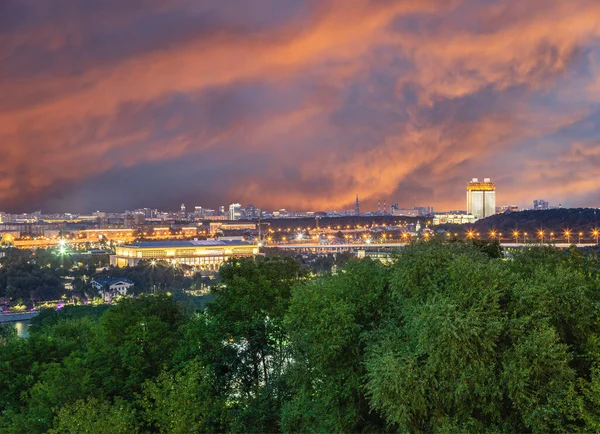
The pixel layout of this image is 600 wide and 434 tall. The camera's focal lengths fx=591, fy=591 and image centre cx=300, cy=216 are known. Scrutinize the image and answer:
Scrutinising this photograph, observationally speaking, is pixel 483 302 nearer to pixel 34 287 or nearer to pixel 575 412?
pixel 575 412

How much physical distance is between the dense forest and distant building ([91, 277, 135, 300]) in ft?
106

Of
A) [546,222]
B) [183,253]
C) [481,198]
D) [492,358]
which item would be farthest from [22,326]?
[481,198]

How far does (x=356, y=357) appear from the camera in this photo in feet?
32.6

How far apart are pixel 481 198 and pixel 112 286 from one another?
116 metres

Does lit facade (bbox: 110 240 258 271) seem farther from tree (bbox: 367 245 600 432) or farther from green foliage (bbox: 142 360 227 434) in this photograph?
tree (bbox: 367 245 600 432)

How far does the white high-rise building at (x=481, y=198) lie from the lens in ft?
481

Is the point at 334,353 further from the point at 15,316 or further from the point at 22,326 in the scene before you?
the point at 15,316

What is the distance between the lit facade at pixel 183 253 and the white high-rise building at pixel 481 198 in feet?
269

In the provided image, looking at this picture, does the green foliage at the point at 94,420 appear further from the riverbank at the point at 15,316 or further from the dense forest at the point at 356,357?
the riverbank at the point at 15,316

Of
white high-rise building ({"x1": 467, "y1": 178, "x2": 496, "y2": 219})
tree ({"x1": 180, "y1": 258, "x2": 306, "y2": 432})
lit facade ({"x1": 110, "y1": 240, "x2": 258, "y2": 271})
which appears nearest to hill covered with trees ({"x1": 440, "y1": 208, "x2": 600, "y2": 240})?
lit facade ({"x1": 110, "y1": 240, "x2": 258, "y2": 271})

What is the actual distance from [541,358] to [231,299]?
802cm

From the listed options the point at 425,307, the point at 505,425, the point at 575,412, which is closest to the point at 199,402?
the point at 425,307

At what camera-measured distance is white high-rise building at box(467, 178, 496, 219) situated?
481 ft

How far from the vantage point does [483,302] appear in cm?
859
